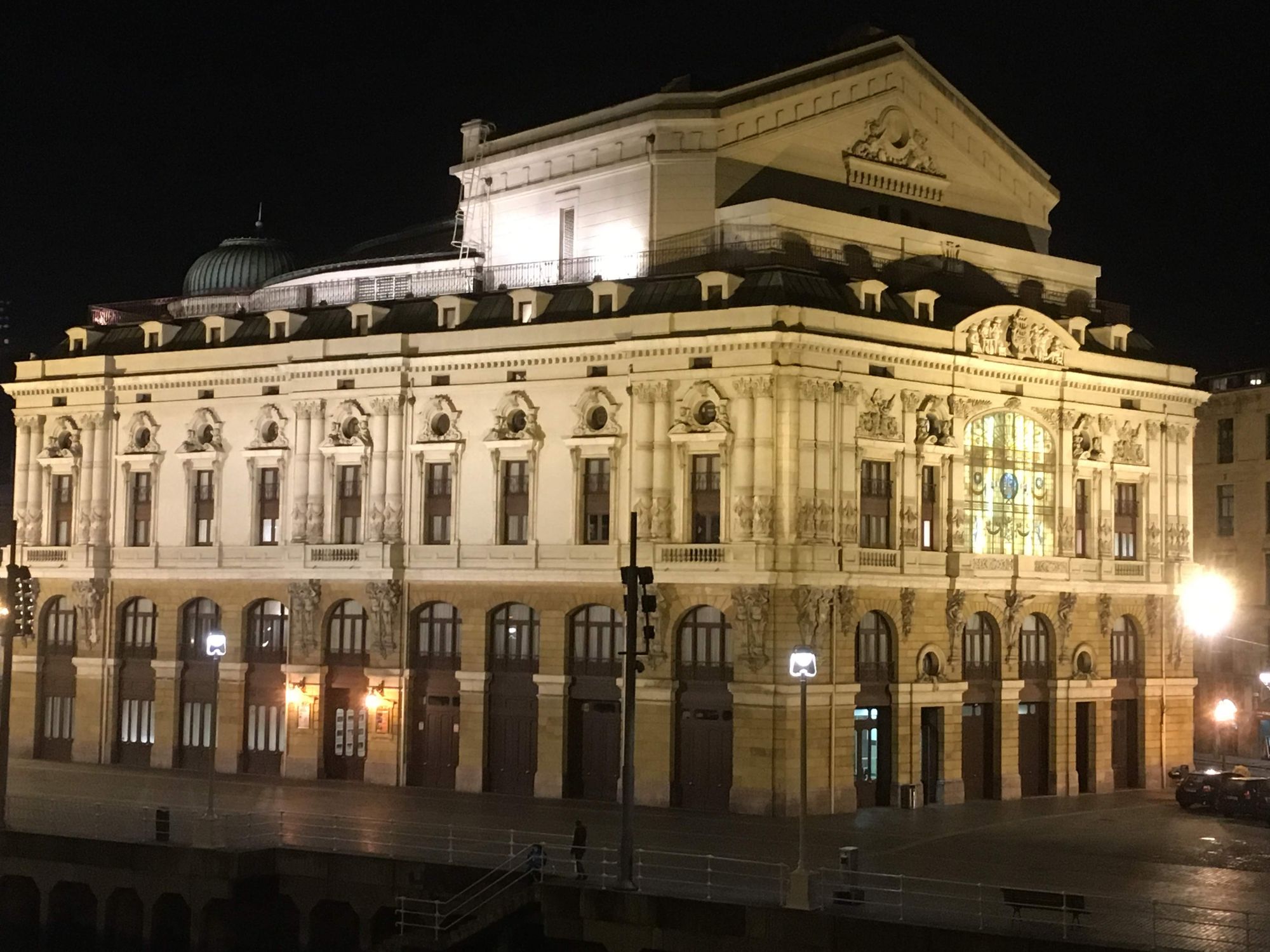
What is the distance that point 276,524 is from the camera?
76688 millimetres

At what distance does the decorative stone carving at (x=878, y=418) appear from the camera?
67375 mm

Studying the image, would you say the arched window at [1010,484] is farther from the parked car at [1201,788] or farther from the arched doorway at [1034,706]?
the parked car at [1201,788]

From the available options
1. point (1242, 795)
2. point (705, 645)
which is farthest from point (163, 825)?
point (1242, 795)

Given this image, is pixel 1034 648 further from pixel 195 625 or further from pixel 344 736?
pixel 195 625

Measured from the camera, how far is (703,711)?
6625 centimetres

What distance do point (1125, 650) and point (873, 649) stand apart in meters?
14.2

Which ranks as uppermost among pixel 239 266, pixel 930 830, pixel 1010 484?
pixel 239 266

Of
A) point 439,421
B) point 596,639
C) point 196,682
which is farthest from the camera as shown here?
point 196,682

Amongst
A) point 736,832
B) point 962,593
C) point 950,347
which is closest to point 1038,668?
point 962,593

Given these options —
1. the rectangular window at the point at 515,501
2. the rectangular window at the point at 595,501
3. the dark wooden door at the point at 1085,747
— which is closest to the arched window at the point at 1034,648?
the dark wooden door at the point at 1085,747

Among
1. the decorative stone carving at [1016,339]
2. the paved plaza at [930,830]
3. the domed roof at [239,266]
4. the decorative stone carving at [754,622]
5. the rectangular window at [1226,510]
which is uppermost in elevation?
the domed roof at [239,266]

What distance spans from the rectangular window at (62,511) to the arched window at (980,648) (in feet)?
120

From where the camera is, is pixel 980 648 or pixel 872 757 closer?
pixel 872 757

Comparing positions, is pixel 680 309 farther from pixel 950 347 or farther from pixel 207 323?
pixel 207 323
